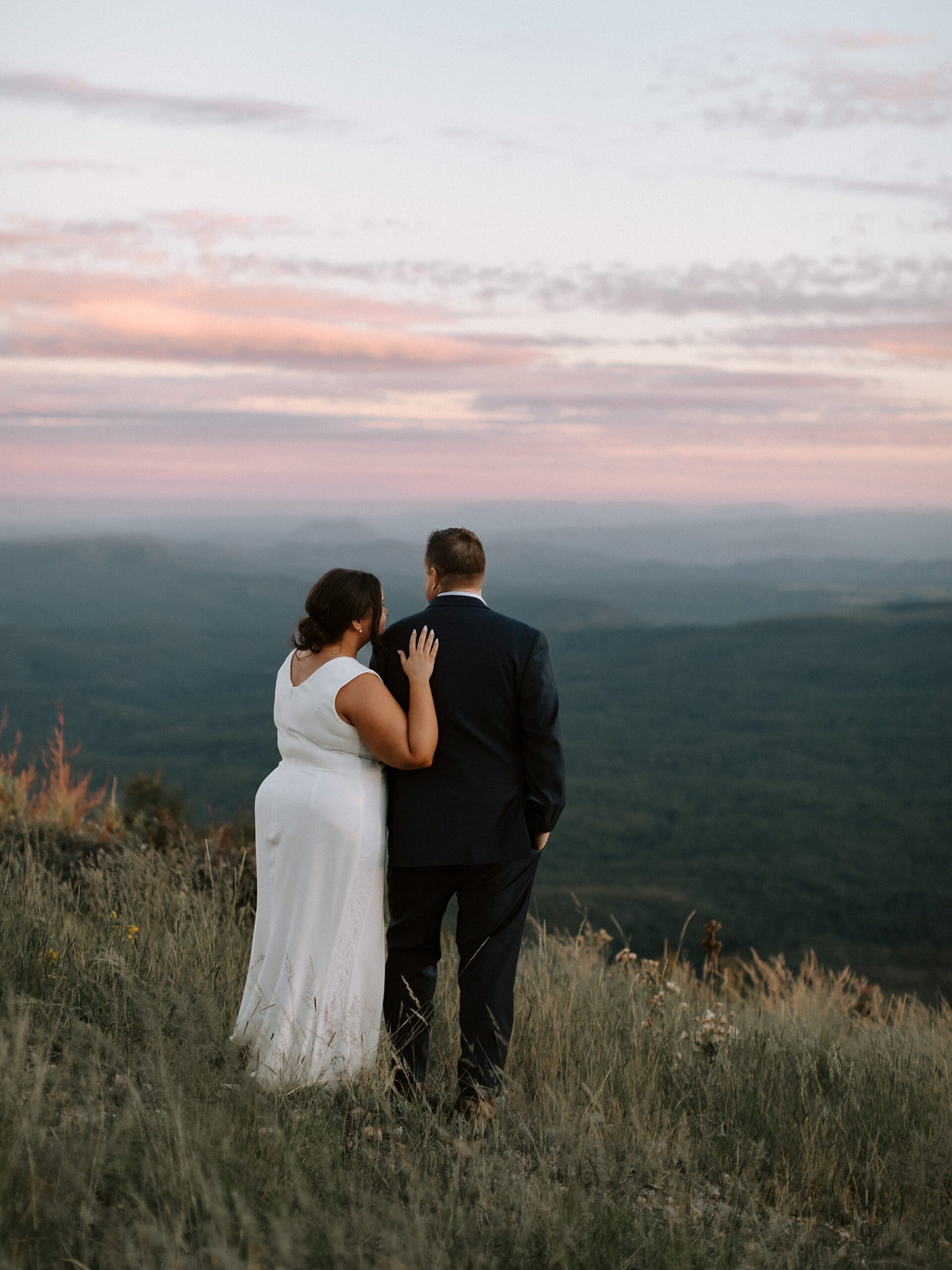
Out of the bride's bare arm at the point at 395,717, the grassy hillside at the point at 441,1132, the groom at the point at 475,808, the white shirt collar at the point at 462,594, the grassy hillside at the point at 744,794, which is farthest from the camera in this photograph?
the grassy hillside at the point at 744,794

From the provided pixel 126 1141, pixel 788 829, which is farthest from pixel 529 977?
pixel 788 829

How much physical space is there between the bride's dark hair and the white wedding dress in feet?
0.32

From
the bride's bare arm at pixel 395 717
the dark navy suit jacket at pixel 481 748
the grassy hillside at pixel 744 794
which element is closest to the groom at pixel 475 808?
the dark navy suit jacket at pixel 481 748

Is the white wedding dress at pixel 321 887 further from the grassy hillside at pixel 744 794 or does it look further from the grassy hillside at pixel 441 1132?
the grassy hillside at pixel 744 794

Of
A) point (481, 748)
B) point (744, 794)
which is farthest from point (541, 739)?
point (744, 794)

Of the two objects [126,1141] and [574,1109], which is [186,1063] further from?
[574,1109]

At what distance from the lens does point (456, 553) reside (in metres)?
3.41

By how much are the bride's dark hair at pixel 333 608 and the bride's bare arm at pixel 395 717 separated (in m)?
0.20

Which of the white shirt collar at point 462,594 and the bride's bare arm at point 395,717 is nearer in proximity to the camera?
the bride's bare arm at point 395,717

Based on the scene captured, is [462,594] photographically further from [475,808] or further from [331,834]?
[331,834]

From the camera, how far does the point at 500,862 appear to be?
3.33 metres

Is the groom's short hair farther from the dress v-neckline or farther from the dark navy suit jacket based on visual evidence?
the dress v-neckline

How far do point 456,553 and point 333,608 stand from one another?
18.3 inches

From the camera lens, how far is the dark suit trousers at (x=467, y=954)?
336 centimetres
